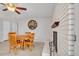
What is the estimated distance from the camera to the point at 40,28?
79.0 inches

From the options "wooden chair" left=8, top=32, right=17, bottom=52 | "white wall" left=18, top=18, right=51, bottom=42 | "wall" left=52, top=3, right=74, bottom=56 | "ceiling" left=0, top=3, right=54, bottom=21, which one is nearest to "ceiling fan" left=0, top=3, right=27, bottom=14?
"ceiling" left=0, top=3, right=54, bottom=21

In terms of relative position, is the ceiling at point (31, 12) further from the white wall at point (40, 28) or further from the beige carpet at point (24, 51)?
the beige carpet at point (24, 51)

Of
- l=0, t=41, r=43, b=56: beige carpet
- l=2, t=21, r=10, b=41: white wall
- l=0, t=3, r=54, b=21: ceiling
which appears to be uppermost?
l=0, t=3, r=54, b=21: ceiling

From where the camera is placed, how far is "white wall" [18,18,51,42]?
1.99 m

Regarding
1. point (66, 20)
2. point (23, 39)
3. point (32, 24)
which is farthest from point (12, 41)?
point (66, 20)

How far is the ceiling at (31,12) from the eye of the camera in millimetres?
1975

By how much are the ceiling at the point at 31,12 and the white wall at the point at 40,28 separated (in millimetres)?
54

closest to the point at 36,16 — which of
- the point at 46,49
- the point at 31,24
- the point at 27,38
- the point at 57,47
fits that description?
the point at 31,24

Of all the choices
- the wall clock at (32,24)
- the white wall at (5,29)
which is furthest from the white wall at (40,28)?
the white wall at (5,29)

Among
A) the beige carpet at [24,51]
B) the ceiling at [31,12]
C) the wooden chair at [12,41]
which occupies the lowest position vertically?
the beige carpet at [24,51]

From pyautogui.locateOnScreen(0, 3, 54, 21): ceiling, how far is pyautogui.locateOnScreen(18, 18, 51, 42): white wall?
0.18 ft

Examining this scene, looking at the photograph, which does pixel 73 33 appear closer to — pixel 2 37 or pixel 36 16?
pixel 36 16

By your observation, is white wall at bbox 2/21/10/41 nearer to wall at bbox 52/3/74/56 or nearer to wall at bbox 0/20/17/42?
wall at bbox 0/20/17/42

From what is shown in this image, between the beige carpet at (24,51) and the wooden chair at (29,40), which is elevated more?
the wooden chair at (29,40)
